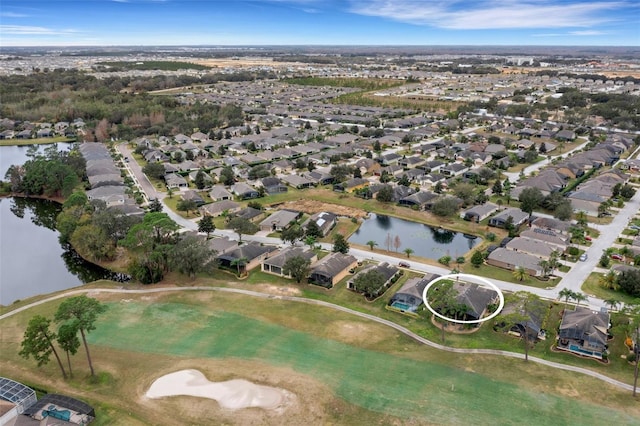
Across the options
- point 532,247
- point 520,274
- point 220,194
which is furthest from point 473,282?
point 220,194

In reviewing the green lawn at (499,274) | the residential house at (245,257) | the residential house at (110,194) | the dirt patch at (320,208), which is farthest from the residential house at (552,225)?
the residential house at (110,194)

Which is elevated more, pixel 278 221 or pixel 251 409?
pixel 278 221

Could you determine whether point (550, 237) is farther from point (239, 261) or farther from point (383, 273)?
point (239, 261)

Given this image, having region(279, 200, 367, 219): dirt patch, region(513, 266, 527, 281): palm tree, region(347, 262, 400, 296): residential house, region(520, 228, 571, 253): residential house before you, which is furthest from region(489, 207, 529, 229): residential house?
region(347, 262, 400, 296): residential house

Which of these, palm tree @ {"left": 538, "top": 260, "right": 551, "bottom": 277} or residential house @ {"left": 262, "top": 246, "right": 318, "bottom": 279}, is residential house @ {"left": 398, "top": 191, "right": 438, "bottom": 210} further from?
residential house @ {"left": 262, "top": 246, "right": 318, "bottom": 279}

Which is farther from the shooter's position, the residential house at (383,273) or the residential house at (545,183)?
the residential house at (545,183)

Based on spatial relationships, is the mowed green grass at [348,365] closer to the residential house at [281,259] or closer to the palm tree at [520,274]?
the residential house at [281,259]

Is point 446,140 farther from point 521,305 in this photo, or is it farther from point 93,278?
point 93,278
